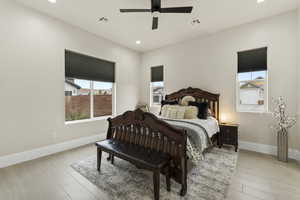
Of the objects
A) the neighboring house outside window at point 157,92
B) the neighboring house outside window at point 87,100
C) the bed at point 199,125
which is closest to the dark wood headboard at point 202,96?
the bed at point 199,125

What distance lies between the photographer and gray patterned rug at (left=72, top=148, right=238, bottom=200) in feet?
5.99

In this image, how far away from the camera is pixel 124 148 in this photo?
7.26 feet

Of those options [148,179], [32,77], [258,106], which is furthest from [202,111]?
[32,77]

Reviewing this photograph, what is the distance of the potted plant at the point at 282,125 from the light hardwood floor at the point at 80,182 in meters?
0.20

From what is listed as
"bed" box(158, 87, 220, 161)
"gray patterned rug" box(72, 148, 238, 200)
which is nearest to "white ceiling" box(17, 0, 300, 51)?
"bed" box(158, 87, 220, 161)

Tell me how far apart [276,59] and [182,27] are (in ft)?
7.50

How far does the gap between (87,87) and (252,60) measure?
4484 mm

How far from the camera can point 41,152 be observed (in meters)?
3.04

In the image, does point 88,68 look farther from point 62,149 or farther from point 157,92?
point 157,92

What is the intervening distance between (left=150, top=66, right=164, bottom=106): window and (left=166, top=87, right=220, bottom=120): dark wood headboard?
791mm

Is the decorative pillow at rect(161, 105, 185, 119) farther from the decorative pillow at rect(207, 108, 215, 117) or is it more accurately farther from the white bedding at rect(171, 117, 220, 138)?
the decorative pillow at rect(207, 108, 215, 117)

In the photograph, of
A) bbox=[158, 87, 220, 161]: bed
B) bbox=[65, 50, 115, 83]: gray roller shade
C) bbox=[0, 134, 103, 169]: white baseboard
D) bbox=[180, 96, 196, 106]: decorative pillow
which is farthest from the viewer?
bbox=[180, 96, 196, 106]: decorative pillow

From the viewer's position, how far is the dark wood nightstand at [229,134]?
3.28m

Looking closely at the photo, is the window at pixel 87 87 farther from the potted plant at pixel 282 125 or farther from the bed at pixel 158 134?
the potted plant at pixel 282 125
